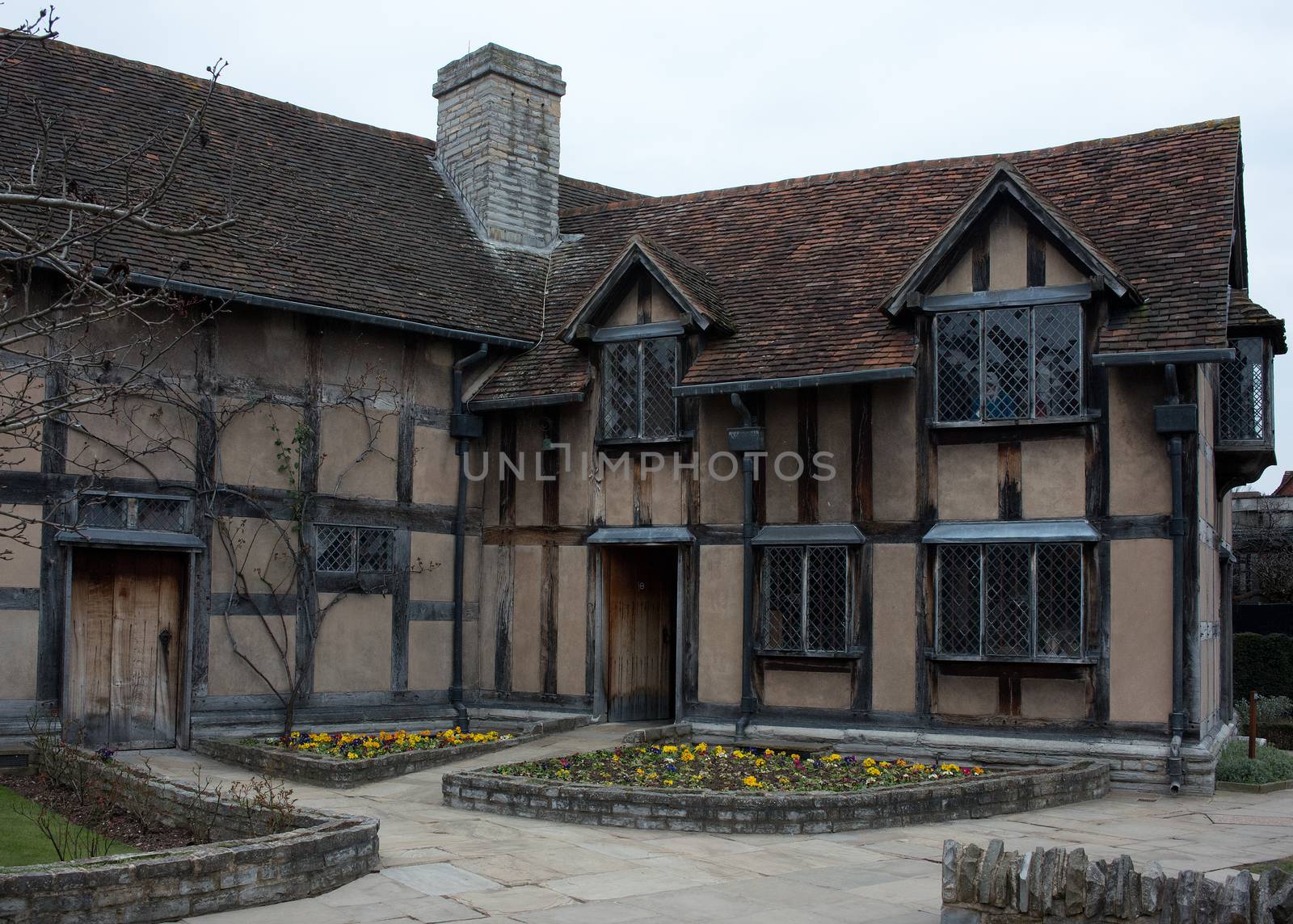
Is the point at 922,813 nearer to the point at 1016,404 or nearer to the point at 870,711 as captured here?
the point at 870,711

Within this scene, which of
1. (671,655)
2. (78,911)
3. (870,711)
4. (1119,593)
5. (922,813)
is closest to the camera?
(78,911)

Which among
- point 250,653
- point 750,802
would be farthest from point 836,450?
point 250,653

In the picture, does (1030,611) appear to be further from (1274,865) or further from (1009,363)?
(1274,865)

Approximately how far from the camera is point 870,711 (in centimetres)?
1460

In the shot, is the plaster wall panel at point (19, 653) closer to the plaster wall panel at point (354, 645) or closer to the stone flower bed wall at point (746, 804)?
the plaster wall panel at point (354, 645)

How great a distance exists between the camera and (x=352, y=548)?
1588cm

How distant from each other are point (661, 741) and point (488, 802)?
373cm

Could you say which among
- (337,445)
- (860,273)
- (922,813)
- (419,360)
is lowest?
(922,813)

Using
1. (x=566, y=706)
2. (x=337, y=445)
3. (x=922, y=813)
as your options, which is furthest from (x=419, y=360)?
(x=922, y=813)

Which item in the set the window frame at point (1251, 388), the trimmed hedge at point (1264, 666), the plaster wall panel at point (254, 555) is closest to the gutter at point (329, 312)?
the plaster wall panel at point (254, 555)

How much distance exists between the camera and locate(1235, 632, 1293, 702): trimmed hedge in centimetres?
2170

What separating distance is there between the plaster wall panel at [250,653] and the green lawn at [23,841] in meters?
3.44

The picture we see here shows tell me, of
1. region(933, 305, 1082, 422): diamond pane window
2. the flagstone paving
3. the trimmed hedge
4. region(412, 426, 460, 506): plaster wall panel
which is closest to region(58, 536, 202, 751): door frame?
the flagstone paving

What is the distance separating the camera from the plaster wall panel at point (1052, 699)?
13578 millimetres
